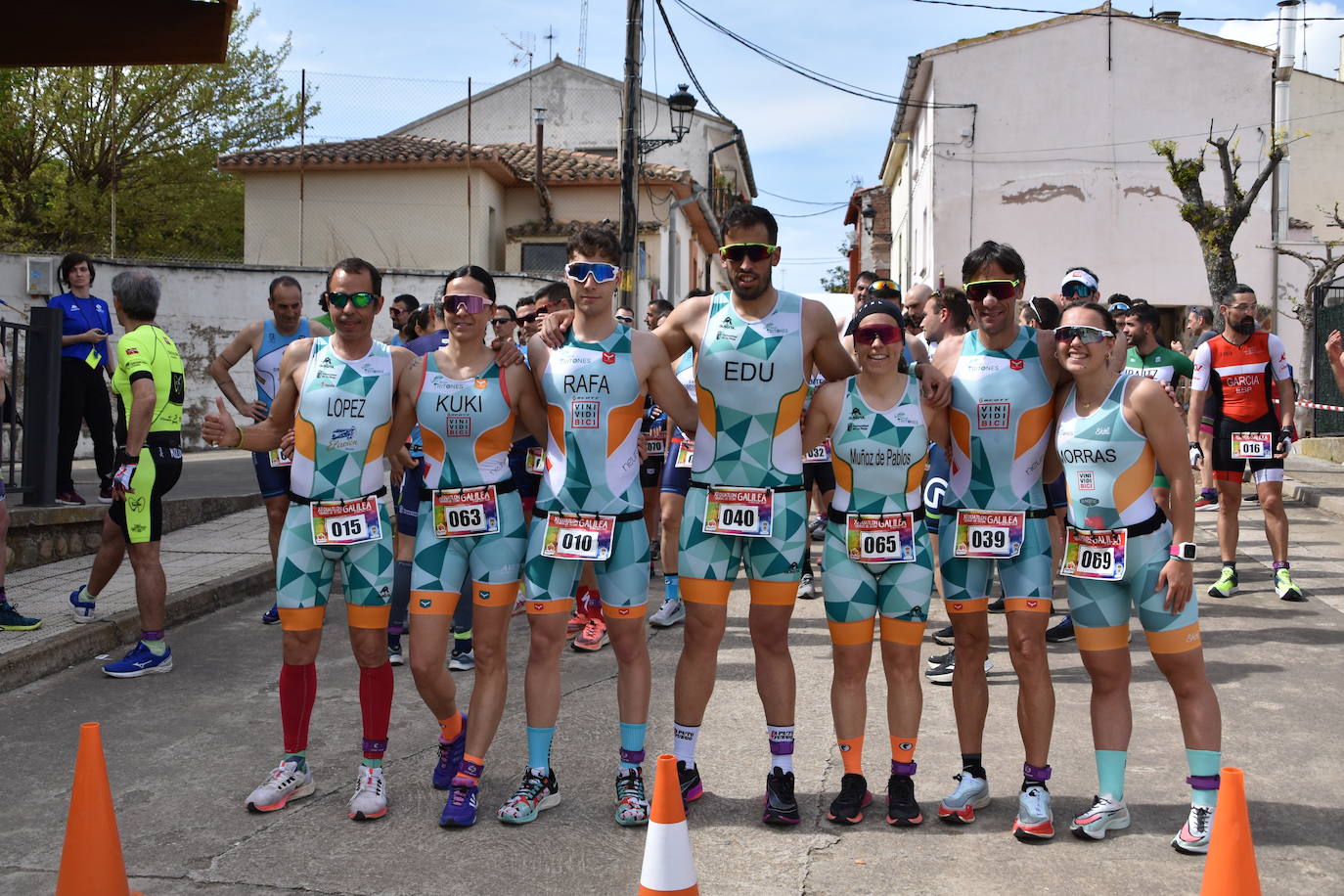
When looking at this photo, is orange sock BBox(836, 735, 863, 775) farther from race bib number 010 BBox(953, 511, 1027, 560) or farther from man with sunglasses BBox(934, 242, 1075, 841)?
race bib number 010 BBox(953, 511, 1027, 560)

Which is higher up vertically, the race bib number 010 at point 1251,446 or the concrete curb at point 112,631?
the race bib number 010 at point 1251,446

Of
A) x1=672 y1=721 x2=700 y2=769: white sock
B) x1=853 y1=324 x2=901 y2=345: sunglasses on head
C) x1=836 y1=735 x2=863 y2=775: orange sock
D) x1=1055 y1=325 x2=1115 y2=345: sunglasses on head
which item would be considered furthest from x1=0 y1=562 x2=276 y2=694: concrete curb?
x1=1055 y1=325 x2=1115 y2=345: sunglasses on head

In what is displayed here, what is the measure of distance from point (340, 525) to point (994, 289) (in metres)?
2.68

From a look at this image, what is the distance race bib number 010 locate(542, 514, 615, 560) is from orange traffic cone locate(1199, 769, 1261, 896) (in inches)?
87.4

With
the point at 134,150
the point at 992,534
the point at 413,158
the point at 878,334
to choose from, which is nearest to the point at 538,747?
the point at 992,534

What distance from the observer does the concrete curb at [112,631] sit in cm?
630

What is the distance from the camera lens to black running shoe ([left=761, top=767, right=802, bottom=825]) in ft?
14.3

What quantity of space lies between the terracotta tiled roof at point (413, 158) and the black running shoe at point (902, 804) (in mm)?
20967

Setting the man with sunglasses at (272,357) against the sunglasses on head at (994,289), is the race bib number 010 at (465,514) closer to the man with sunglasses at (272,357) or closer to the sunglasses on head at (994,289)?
the sunglasses on head at (994,289)

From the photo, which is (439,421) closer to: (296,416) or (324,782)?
(296,416)

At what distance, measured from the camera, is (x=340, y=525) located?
15.1ft

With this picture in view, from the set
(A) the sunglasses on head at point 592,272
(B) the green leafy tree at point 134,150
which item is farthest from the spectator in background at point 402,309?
(B) the green leafy tree at point 134,150

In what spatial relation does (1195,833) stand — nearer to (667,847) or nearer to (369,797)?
(667,847)

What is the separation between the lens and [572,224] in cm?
2620
